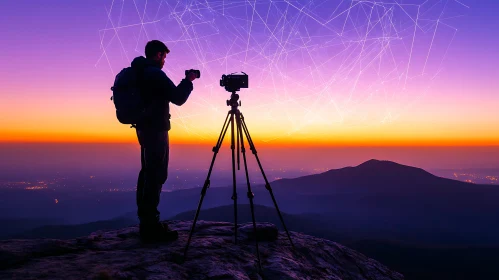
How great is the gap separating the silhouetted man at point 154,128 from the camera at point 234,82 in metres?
0.66

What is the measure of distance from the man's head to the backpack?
64 cm

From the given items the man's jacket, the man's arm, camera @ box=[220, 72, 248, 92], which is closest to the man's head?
the man's jacket

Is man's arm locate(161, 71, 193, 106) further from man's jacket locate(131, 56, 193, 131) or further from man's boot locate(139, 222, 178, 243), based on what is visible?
man's boot locate(139, 222, 178, 243)

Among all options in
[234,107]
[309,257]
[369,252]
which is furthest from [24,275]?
[369,252]

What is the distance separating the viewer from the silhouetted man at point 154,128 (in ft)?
19.3

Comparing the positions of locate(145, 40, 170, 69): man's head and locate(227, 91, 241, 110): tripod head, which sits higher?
locate(145, 40, 170, 69): man's head

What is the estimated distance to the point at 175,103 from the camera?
599 centimetres

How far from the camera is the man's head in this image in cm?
622

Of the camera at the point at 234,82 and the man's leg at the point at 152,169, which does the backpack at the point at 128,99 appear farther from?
the camera at the point at 234,82

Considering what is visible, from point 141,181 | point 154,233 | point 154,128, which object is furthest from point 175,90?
point 154,233

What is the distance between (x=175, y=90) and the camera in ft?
19.2

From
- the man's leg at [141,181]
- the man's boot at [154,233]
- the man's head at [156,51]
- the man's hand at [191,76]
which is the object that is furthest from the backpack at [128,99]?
the man's boot at [154,233]

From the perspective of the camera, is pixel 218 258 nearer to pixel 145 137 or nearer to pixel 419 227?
pixel 145 137

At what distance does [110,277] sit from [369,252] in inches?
3892
